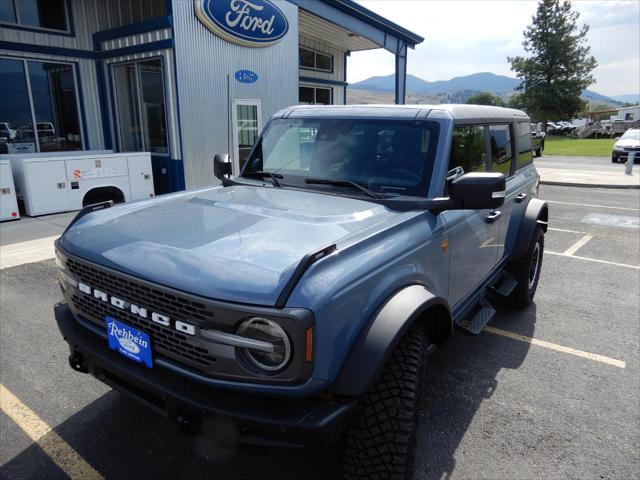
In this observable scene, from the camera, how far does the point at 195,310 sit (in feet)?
6.27

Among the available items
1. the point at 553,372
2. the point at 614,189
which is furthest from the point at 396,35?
the point at 553,372

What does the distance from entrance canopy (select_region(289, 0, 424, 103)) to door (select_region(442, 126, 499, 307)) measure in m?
10.6

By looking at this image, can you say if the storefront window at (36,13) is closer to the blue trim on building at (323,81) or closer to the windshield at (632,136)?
the blue trim on building at (323,81)

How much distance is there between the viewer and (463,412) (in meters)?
3.05

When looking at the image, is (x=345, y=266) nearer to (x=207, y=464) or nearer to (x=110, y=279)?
(x=110, y=279)

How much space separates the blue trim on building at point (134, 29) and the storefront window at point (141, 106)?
62 cm

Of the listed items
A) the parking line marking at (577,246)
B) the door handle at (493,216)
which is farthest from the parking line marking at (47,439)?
the parking line marking at (577,246)

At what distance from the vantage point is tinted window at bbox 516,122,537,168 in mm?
4598

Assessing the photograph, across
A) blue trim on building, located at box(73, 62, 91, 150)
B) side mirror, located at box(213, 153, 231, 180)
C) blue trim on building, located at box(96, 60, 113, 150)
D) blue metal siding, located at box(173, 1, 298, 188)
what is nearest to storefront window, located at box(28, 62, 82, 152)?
blue trim on building, located at box(73, 62, 91, 150)

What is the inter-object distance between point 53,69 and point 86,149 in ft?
6.04

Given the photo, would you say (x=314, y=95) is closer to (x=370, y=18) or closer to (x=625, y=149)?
(x=370, y=18)

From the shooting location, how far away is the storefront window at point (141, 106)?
412 inches

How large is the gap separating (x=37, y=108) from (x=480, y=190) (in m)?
11.1

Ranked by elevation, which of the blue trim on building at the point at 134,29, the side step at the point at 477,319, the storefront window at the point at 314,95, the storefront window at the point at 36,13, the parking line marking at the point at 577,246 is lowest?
the parking line marking at the point at 577,246
